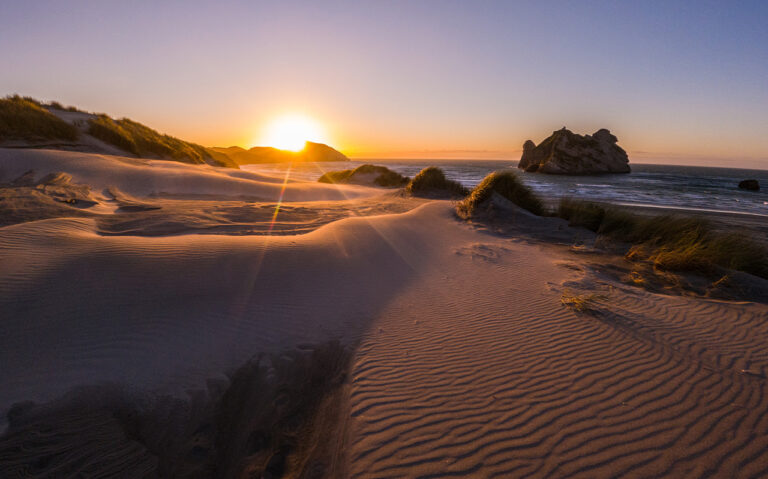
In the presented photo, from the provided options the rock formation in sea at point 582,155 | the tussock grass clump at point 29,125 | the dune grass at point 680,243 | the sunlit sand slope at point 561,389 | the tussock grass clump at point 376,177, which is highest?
the rock formation in sea at point 582,155

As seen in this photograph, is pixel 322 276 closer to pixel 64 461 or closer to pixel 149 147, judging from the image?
pixel 64 461

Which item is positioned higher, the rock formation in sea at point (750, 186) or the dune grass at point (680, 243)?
the rock formation in sea at point (750, 186)

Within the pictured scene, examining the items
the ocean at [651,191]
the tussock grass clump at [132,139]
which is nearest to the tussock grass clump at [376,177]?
the ocean at [651,191]

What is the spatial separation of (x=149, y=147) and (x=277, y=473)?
22.1 metres

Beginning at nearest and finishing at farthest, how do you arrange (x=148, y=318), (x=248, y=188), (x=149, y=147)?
1. (x=148, y=318)
2. (x=248, y=188)
3. (x=149, y=147)

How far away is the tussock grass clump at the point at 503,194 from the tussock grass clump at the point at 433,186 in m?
4.33

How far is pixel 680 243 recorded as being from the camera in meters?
6.04

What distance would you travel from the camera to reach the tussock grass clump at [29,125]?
11.9 metres

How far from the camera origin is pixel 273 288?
4117mm

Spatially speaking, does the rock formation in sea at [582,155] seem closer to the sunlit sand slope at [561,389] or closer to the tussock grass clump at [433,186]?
the tussock grass clump at [433,186]

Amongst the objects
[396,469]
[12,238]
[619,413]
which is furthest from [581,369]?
[12,238]

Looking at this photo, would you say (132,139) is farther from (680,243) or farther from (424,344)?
(680,243)

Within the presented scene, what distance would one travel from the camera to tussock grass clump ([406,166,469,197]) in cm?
1512

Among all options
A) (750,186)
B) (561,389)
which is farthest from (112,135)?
(750,186)
